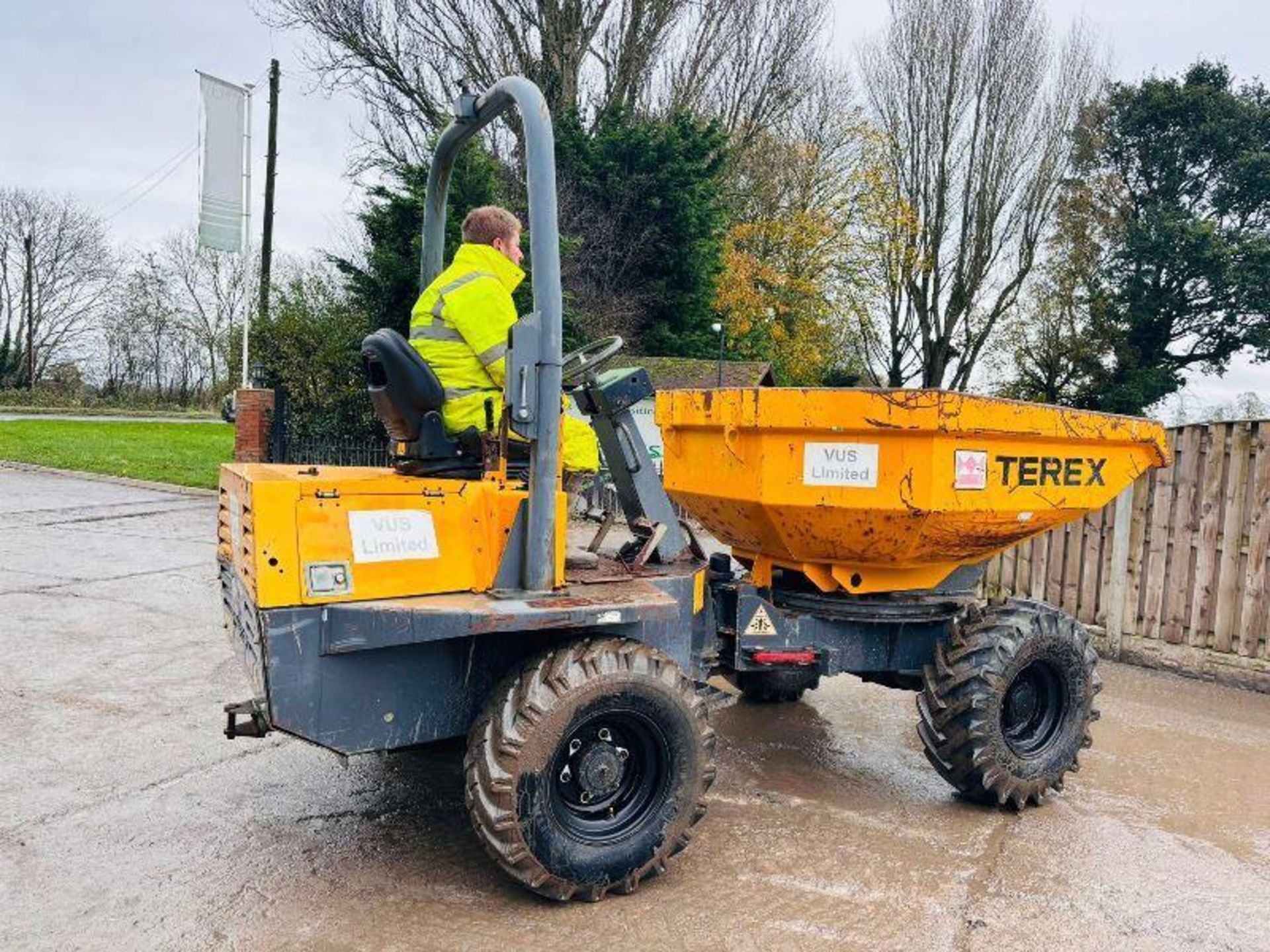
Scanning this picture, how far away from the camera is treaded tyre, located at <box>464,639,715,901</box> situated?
315 centimetres

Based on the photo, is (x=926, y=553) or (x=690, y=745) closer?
(x=690, y=745)

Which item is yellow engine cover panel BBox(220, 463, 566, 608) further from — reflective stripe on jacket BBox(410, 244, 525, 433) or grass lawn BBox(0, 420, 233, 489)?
grass lawn BBox(0, 420, 233, 489)

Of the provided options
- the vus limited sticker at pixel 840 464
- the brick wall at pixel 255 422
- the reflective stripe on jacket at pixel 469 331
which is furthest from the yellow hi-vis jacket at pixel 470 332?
the brick wall at pixel 255 422

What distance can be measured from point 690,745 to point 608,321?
15.2 m

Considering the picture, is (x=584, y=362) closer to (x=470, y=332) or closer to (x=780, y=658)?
(x=470, y=332)

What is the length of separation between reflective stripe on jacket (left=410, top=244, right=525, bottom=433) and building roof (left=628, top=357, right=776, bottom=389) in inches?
431

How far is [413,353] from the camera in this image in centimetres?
345

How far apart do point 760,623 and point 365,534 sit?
177cm

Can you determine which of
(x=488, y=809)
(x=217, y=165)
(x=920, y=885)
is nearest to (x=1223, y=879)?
(x=920, y=885)

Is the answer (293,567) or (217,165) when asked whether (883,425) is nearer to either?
(293,567)

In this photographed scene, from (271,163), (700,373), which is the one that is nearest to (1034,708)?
(700,373)

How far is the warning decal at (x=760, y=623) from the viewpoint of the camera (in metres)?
4.20

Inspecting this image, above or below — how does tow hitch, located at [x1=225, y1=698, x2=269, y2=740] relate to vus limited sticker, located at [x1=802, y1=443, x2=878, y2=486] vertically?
below

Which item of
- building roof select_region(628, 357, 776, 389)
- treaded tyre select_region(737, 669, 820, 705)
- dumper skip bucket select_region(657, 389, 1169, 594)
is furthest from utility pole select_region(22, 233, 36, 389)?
dumper skip bucket select_region(657, 389, 1169, 594)
